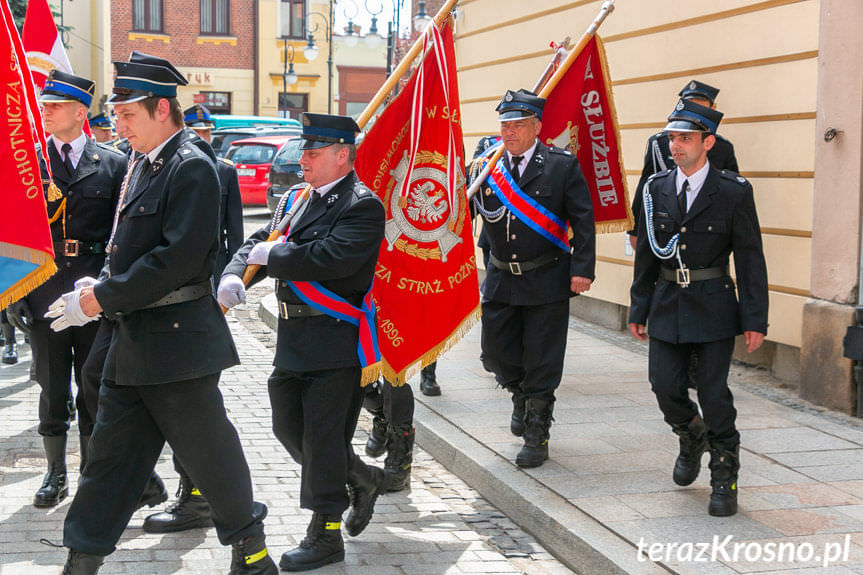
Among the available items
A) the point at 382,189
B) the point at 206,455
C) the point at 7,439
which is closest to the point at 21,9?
the point at 7,439

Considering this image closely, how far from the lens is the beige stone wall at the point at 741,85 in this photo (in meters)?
7.88

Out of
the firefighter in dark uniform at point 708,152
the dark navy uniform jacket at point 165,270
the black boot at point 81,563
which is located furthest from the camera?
the firefighter in dark uniform at point 708,152

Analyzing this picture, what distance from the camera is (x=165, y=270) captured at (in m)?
3.97

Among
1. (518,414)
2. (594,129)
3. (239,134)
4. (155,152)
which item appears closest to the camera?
(155,152)

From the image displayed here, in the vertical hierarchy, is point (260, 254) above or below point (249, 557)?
above

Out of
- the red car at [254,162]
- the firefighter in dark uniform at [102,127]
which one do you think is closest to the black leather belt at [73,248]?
the firefighter in dark uniform at [102,127]

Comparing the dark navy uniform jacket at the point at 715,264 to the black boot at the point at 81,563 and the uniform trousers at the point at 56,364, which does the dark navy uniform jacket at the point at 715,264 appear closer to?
the black boot at the point at 81,563

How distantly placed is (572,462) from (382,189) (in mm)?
1825

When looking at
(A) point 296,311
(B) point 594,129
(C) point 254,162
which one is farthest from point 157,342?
(C) point 254,162

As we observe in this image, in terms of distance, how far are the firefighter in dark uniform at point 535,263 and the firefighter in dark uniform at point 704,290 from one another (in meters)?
0.71

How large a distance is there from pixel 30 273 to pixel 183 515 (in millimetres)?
1355

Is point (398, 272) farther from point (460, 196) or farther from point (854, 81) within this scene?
point (854, 81)

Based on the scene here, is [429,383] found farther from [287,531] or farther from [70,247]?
[70,247]

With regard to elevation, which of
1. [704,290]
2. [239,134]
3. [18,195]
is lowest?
[704,290]
